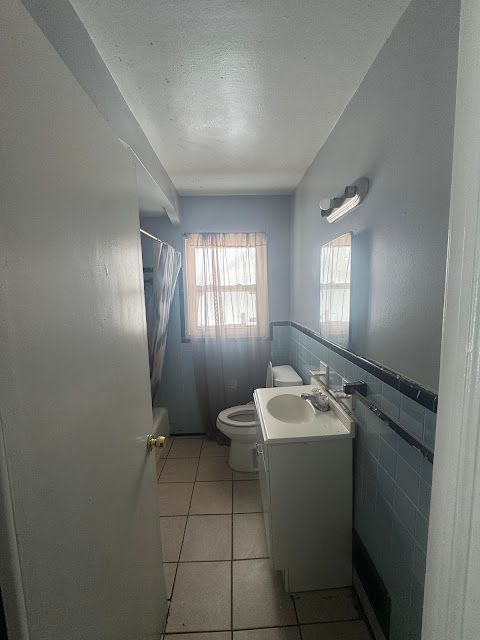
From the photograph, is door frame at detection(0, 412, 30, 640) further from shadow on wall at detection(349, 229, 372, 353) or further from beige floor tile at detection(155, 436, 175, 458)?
beige floor tile at detection(155, 436, 175, 458)

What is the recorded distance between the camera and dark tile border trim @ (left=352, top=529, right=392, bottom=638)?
3.56 ft

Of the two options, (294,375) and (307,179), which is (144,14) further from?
(294,375)

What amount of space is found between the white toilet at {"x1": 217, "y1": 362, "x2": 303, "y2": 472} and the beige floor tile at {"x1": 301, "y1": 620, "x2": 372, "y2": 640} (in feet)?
3.22

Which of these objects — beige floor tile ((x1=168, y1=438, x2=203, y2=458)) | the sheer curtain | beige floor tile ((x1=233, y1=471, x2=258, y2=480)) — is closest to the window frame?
the sheer curtain

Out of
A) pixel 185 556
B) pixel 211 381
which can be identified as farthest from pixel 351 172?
pixel 185 556

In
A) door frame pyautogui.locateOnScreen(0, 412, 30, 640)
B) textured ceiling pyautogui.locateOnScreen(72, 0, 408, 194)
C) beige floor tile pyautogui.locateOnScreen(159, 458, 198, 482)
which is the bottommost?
beige floor tile pyautogui.locateOnScreen(159, 458, 198, 482)

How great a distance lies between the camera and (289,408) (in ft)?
5.64

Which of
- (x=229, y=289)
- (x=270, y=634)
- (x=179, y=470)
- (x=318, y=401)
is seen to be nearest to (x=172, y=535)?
(x=179, y=470)

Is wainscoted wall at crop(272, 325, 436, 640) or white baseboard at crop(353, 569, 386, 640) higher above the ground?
wainscoted wall at crop(272, 325, 436, 640)

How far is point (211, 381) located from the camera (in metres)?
2.64

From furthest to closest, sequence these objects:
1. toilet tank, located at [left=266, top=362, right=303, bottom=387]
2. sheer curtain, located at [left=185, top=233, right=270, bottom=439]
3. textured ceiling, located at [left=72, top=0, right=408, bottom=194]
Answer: sheer curtain, located at [left=185, top=233, right=270, bottom=439], toilet tank, located at [left=266, top=362, right=303, bottom=387], textured ceiling, located at [left=72, top=0, right=408, bottom=194]

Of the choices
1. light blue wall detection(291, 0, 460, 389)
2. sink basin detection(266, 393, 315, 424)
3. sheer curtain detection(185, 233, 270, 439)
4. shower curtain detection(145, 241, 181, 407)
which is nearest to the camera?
light blue wall detection(291, 0, 460, 389)

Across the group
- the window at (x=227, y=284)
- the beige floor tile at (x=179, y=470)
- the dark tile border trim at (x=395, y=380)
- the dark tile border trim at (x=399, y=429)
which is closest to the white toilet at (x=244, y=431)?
the beige floor tile at (x=179, y=470)

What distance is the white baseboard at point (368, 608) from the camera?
1.13 meters
